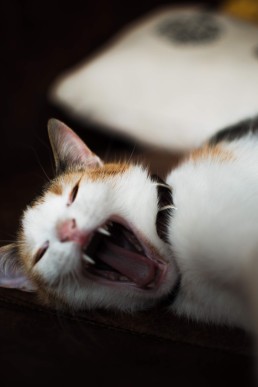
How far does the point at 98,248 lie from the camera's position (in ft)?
2.74

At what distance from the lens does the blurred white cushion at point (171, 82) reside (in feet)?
4.42

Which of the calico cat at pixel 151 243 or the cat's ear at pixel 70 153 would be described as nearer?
the calico cat at pixel 151 243

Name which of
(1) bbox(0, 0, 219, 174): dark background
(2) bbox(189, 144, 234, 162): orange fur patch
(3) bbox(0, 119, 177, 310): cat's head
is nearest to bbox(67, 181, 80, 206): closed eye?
(3) bbox(0, 119, 177, 310): cat's head

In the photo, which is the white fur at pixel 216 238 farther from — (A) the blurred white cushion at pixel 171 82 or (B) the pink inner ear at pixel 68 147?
(A) the blurred white cushion at pixel 171 82

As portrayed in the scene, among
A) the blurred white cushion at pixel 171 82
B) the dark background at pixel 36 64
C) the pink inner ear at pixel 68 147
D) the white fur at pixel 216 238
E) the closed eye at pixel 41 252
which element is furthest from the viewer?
the dark background at pixel 36 64

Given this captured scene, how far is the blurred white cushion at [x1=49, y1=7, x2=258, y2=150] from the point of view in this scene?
1349mm

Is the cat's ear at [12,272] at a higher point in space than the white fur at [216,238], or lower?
lower

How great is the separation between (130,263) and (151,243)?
0.05 meters

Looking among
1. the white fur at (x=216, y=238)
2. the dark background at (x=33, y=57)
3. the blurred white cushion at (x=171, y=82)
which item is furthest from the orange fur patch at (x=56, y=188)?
the dark background at (x=33, y=57)

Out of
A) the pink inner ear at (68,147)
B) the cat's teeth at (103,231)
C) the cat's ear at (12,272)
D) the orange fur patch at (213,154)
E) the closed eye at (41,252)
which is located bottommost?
the cat's ear at (12,272)

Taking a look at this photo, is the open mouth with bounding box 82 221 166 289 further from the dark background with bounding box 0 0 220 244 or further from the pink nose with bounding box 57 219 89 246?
the dark background with bounding box 0 0 220 244

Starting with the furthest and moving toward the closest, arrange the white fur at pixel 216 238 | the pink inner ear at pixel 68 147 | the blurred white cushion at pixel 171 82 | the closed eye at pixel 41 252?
the blurred white cushion at pixel 171 82
the pink inner ear at pixel 68 147
the closed eye at pixel 41 252
the white fur at pixel 216 238

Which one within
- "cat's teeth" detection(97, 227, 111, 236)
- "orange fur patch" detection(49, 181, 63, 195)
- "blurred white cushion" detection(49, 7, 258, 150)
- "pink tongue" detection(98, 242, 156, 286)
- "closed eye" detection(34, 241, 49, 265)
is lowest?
"closed eye" detection(34, 241, 49, 265)

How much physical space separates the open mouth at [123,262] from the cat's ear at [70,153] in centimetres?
26
